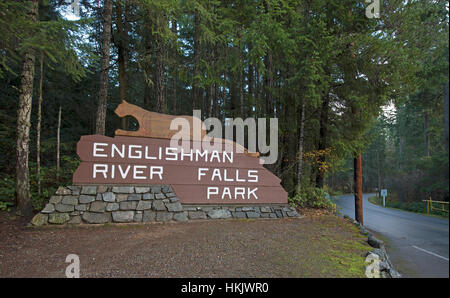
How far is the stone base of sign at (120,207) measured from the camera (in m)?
4.86

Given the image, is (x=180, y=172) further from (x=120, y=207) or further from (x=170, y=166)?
(x=120, y=207)

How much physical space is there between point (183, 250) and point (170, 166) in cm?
249

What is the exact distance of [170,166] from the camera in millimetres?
5793

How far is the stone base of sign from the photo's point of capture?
4.86 m

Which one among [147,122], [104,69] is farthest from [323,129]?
[104,69]

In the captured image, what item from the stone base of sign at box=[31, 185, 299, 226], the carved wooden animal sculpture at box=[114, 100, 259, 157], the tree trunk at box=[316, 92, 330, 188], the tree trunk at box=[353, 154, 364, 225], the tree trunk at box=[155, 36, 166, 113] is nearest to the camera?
the stone base of sign at box=[31, 185, 299, 226]

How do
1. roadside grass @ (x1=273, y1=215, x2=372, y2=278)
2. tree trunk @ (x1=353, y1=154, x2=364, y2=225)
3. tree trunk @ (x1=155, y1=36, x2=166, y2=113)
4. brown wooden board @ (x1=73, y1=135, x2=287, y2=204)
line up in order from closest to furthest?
roadside grass @ (x1=273, y1=215, x2=372, y2=278) < brown wooden board @ (x1=73, y1=135, x2=287, y2=204) < tree trunk @ (x1=155, y1=36, x2=166, y2=113) < tree trunk @ (x1=353, y1=154, x2=364, y2=225)

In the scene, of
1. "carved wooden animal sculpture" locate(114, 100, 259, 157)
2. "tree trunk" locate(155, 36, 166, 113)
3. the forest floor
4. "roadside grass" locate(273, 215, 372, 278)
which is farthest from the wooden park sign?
"tree trunk" locate(155, 36, 166, 113)

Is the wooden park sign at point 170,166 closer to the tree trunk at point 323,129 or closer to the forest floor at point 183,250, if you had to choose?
the forest floor at point 183,250

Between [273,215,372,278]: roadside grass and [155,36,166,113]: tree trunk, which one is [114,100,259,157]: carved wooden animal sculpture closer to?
[155,36,166,113]: tree trunk

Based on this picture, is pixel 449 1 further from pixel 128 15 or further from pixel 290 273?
pixel 128 15

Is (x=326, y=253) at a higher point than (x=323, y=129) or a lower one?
lower

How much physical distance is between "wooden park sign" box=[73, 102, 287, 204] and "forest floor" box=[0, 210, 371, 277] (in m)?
0.93
